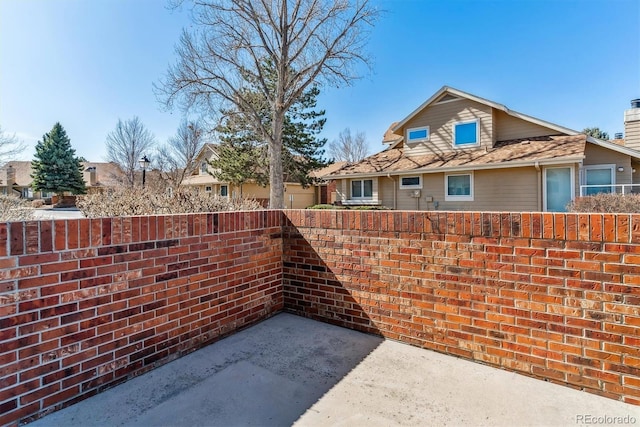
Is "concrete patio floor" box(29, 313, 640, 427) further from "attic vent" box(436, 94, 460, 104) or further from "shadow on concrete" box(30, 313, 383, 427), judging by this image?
"attic vent" box(436, 94, 460, 104)

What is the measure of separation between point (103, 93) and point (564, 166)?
55.5 ft

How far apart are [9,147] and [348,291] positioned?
68.8 feet

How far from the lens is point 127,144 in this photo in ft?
62.5

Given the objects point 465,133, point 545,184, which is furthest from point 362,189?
point 545,184

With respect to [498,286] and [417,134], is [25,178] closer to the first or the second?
[417,134]

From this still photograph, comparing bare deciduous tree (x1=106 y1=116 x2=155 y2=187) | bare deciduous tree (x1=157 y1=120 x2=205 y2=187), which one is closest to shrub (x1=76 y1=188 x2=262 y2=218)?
bare deciduous tree (x1=157 y1=120 x2=205 y2=187)

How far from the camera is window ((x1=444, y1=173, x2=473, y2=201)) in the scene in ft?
39.4

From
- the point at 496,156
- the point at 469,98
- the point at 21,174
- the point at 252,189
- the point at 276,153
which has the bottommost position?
the point at 252,189

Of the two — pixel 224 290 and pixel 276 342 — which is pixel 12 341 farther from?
pixel 276 342

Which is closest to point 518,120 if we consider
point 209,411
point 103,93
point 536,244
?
point 536,244

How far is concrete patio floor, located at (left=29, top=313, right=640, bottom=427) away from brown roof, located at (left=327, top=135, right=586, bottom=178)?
10146 mm

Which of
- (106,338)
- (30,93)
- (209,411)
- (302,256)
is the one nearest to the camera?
(209,411)

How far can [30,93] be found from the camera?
9094mm

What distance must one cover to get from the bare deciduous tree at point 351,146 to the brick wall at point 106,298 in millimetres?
36317
